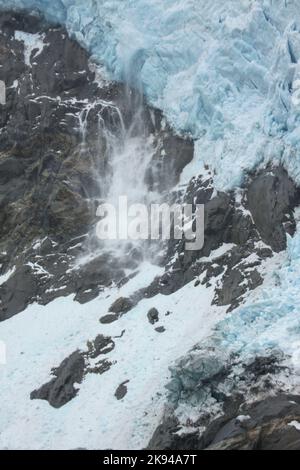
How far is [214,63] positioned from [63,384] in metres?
15.7

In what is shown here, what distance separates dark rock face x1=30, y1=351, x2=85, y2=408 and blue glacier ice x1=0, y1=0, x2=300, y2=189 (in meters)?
9.42

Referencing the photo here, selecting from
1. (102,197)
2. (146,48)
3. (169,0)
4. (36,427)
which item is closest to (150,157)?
(102,197)

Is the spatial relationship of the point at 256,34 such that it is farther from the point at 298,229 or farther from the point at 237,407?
the point at 237,407

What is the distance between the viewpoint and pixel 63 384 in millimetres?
22625

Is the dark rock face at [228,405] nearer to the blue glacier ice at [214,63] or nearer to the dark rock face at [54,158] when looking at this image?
the blue glacier ice at [214,63]

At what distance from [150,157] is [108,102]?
431 centimetres

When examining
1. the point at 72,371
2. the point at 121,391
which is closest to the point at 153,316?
the point at 72,371

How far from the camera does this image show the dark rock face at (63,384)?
22219 mm

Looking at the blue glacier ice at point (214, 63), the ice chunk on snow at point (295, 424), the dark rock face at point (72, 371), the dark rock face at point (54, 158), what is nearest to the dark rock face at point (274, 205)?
the blue glacier ice at point (214, 63)

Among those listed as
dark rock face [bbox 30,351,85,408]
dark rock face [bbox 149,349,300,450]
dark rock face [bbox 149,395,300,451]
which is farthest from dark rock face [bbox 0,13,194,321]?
dark rock face [bbox 149,395,300,451]

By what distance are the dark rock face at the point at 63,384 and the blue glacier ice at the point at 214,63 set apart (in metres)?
9.42

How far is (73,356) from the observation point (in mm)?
23688

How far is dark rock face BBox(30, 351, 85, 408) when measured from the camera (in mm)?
22219

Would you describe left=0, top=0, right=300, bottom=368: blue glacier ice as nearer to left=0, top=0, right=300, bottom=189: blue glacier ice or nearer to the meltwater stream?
left=0, top=0, right=300, bottom=189: blue glacier ice
